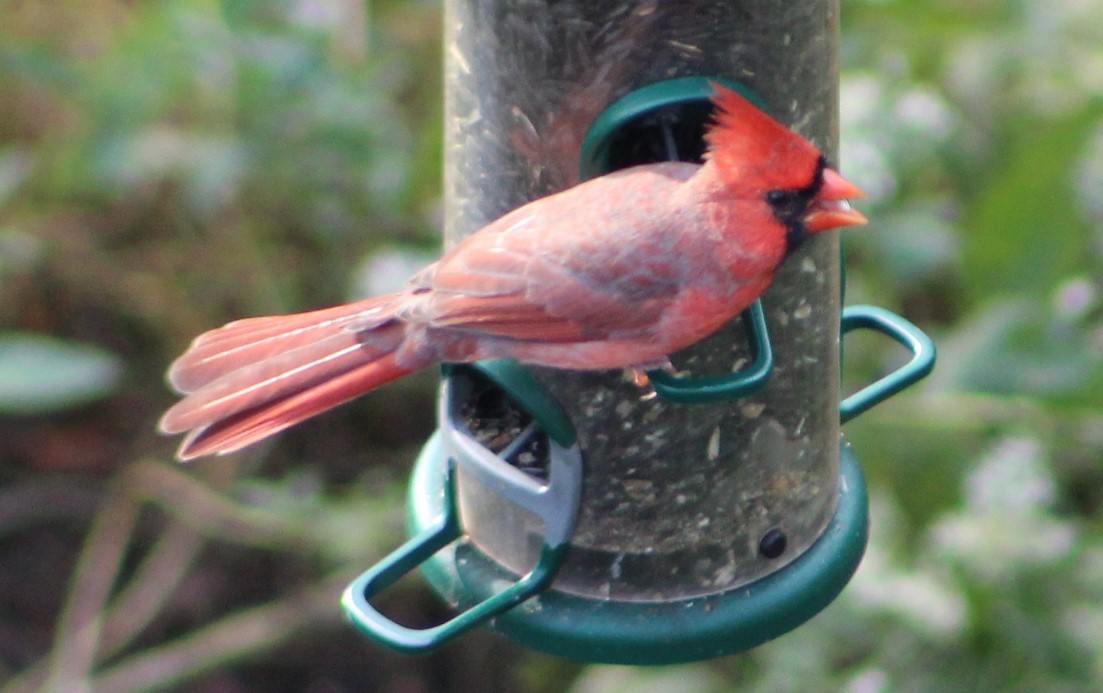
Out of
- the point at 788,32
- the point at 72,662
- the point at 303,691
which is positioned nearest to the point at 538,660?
the point at 303,691

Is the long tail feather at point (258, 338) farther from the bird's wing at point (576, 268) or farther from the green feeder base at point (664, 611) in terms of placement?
the green feeder base at point (664, 611)

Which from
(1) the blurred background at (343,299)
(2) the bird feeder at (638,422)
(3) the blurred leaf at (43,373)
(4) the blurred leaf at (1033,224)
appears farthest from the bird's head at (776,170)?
(3) the blurred leaf at (43,373)

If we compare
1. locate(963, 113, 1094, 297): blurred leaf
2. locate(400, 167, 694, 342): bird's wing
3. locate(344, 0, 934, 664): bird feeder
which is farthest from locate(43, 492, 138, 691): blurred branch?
locate(963, 113, 1094, 297): blurred leaf

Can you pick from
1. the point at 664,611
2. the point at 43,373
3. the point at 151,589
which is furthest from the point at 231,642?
the point at 664,611

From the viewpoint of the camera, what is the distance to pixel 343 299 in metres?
4.77

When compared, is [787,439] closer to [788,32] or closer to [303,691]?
[788,32]

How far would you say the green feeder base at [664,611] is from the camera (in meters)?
2.47

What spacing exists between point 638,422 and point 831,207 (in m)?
0.51

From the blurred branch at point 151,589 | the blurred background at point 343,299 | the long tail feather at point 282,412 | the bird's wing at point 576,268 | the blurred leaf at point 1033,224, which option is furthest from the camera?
the blurred branch at point 151,589

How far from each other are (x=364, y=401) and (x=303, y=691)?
0.99m

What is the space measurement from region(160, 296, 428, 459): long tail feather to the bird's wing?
0.16 m

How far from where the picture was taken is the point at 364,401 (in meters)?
5.17

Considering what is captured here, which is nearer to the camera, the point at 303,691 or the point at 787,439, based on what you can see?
the point at 787,439

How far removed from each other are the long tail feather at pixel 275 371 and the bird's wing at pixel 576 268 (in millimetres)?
156
